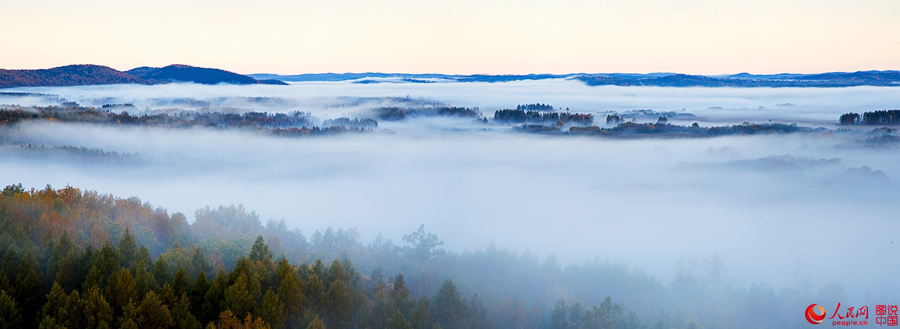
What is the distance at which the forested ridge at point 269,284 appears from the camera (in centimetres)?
3350

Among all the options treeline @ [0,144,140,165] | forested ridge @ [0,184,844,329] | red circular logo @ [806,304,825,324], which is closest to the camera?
forested ridge @ [0,184,844,329]

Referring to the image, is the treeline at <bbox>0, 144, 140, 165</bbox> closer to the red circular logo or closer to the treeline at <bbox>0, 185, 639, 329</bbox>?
the treeline at <bbox>0, 185, 639, 329</bbox>

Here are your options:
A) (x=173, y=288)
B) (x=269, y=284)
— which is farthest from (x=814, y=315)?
(x=173, y=288)

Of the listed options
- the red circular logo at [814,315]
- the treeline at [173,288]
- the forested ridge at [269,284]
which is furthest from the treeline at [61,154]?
the red circular logo at [814,315]

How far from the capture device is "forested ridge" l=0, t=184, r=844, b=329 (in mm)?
33500

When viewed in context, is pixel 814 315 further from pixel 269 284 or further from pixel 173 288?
pixel 173 288

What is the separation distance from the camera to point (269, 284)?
4212 centimetres

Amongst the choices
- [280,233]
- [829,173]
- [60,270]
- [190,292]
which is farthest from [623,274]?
[829,173]

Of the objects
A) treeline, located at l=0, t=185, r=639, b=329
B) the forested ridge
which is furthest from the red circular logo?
treeline, located at l=0, t=185, r=639, b=329

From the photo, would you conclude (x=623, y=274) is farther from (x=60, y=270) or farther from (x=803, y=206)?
(x=803, y=206)

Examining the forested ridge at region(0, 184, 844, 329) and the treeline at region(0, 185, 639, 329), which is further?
the forested ridge at region(0, 184, 844, 329)

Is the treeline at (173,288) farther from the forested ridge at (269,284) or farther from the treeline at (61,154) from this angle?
the treeline at (61,154)

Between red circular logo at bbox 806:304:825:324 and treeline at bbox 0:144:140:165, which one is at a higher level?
treeline at bbox 0:144:140:165

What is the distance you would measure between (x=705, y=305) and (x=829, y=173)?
162 meters
